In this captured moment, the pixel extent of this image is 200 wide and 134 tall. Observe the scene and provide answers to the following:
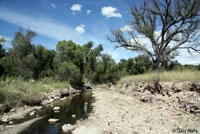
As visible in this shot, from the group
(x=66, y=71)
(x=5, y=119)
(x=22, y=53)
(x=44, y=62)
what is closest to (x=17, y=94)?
(x=5, y=119)

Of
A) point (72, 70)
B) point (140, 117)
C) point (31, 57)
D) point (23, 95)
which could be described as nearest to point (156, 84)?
point (140, 117)

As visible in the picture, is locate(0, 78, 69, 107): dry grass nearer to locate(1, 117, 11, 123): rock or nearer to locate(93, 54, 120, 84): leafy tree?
locate(1, 117, 11, 123): rock

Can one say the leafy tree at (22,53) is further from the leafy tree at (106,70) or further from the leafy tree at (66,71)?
the leafy tree at (106,70)

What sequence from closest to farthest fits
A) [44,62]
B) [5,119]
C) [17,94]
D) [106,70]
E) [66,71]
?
[5,119]
[17,94]
[66,71]
[44,62]
[106,70]

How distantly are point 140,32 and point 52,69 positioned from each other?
20066 mm

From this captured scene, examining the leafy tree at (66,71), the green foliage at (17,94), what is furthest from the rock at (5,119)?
the leafy tree at (66,71)

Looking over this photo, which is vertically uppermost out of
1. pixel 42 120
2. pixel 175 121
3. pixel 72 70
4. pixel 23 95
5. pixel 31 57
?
pixel 31 57

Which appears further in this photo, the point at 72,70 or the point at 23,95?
the point at 72,70

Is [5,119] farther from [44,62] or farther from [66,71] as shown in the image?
[44,62]

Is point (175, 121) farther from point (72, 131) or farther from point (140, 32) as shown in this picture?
point (140, 32)

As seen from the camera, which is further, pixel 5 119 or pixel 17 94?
pixel 17 94

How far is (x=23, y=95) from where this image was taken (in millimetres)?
8398

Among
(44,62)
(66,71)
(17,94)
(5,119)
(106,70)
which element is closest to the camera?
(5,119)

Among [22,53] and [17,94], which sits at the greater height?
[22,53]
